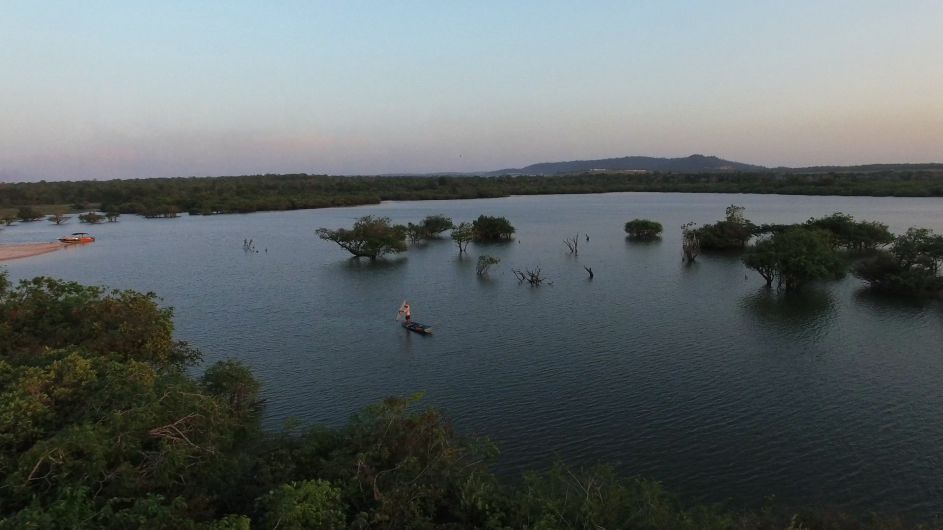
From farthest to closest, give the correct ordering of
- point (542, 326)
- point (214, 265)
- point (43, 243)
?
point (43, 243), point (214, 265), point (542, 326)

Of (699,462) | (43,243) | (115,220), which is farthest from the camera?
(115,220)

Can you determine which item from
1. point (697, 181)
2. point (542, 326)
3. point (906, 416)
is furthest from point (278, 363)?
point (697, 181)

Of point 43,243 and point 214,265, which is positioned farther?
point 43,243

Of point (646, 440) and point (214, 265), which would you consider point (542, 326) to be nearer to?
point (646, 440)

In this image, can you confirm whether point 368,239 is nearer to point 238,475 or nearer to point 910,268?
point 910,268

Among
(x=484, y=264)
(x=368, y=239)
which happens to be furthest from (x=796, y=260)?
(x=368, y=239)

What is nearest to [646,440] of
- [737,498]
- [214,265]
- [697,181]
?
[737,498]
